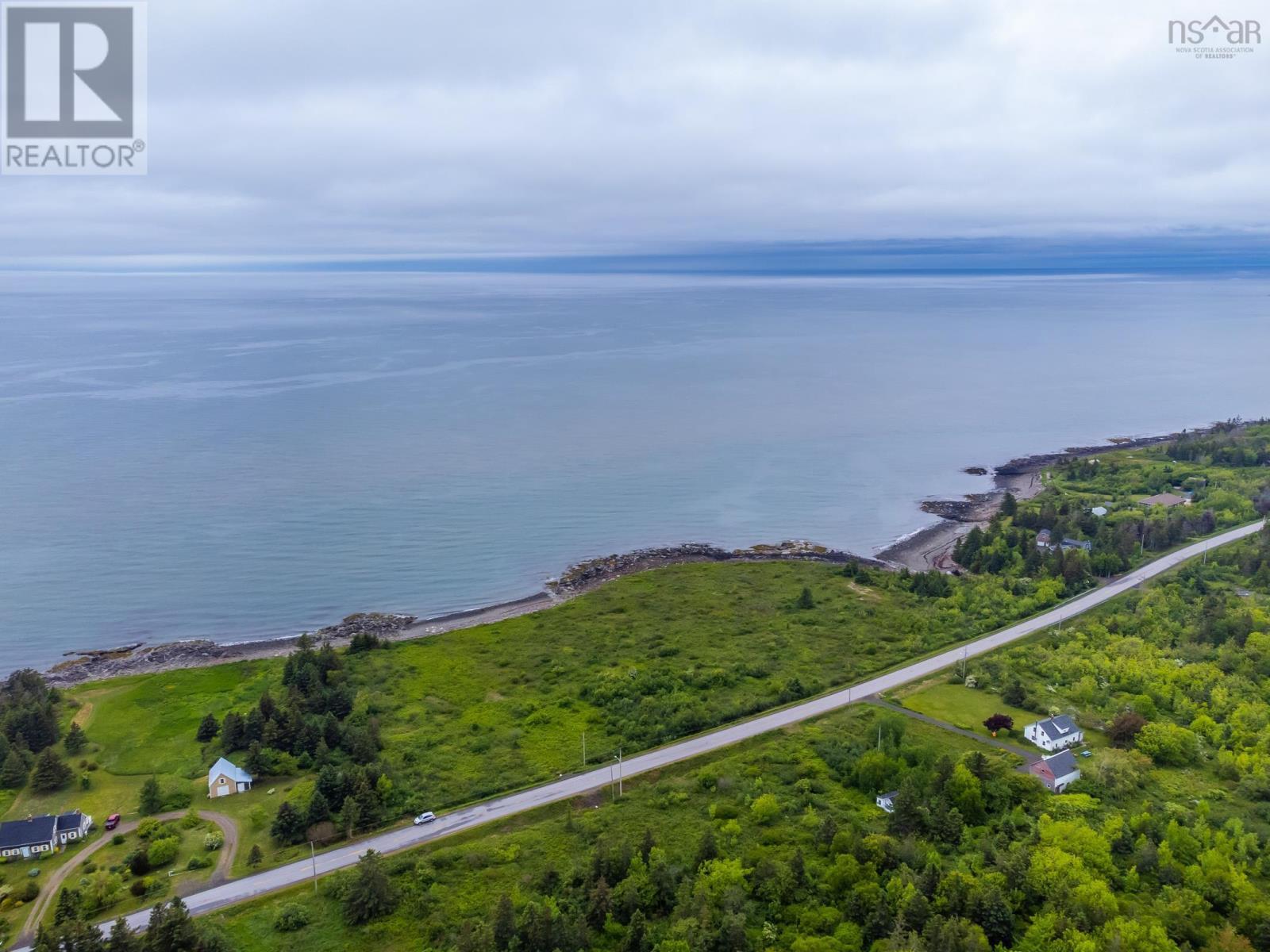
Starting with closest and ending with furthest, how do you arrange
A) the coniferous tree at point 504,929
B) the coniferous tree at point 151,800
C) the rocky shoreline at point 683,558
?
the coniferous tree at point 504,929 < the coniferous tree at point 151,800 < the rocky shoreline at point 683,558

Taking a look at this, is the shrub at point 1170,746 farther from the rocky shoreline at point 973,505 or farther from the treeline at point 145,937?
the treeline at point 145,937

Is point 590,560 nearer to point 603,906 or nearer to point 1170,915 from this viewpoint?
point 603,906

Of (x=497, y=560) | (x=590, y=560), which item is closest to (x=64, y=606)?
(x=497, y=560)

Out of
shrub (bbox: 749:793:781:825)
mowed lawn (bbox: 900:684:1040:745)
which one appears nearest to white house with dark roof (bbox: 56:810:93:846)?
shrub (bbox: 749:793:781:825)

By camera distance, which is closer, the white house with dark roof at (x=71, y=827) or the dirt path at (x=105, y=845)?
the dirt path at (x=105, y=845)

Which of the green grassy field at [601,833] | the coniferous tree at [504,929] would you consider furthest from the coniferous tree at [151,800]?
the coniferous tree at [504,929]

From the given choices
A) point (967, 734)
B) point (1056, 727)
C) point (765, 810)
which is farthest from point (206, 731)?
point (1056, 727)

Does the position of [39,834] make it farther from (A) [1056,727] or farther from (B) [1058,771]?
(A) [1056,727]

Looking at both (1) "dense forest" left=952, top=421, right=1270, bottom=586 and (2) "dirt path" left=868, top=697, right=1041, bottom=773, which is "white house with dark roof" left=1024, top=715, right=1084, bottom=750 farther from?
(1) "dense forest" left=952, top=421, right=1270, bottom=586
